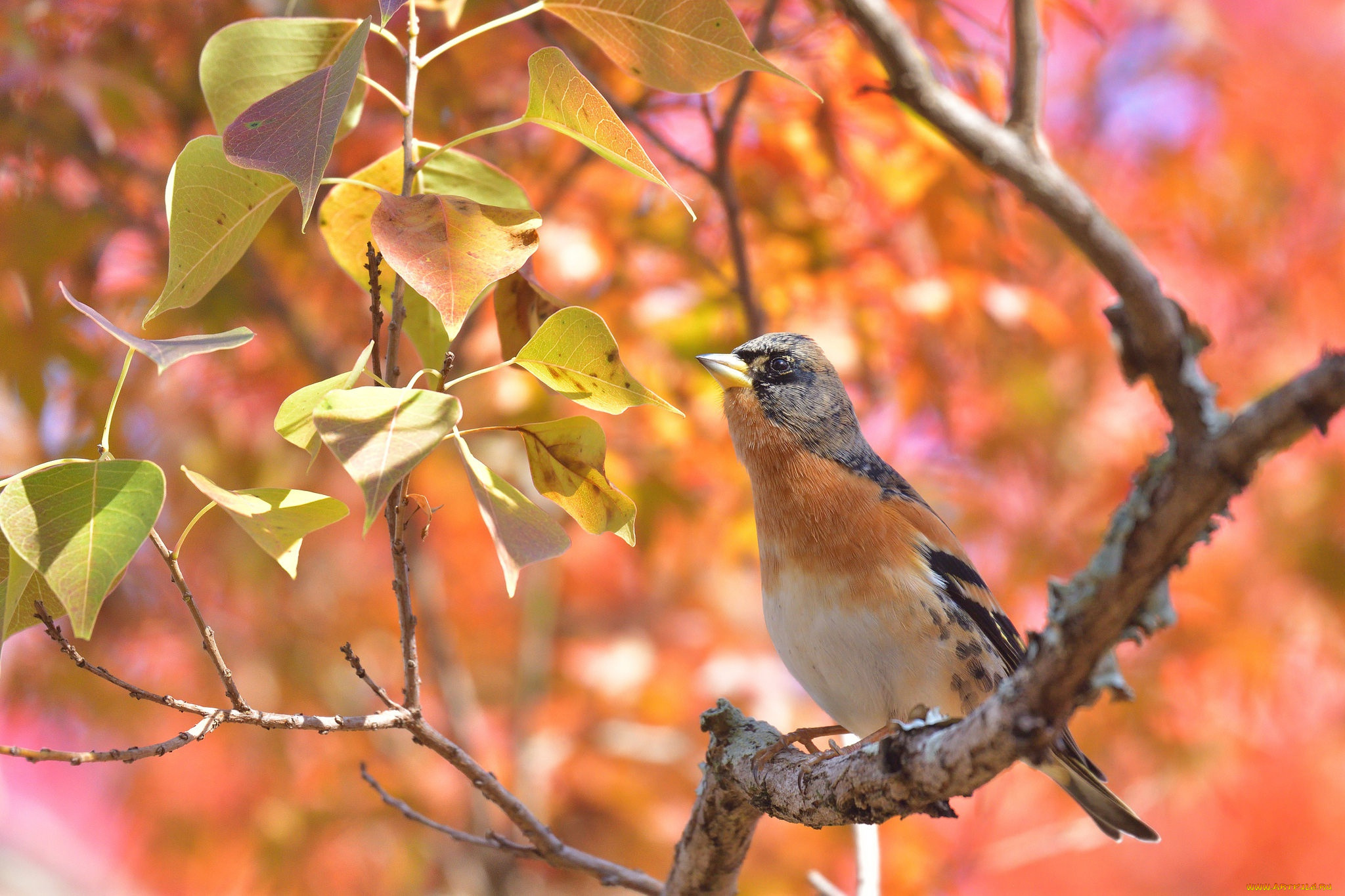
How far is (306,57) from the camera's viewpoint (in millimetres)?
1856

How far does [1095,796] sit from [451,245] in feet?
7.60

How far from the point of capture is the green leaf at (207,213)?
1566 mm

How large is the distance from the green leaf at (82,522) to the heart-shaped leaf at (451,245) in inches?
18.0

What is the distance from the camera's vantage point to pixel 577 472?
173cm

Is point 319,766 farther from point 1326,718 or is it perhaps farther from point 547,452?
point 1326,718

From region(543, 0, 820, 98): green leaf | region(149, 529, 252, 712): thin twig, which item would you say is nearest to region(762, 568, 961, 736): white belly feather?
region(543, 0, 820, 98): green leaf

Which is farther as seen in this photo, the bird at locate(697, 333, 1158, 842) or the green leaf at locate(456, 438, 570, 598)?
the bird at locate(697, 333, 1158, 842)

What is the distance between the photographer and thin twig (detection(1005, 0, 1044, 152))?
7.50ft

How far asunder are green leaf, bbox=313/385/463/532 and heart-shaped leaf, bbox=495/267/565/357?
552 mm

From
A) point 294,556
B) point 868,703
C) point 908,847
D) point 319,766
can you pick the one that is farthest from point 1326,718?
point 294,556

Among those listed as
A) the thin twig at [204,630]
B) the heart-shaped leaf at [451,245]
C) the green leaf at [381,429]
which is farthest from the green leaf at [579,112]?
the thin twig at [204,630]

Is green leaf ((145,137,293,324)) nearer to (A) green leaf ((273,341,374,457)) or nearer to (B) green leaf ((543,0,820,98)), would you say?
(A) green leaf ((273,341,374,457))

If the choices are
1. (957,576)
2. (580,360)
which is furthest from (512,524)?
(957,576)

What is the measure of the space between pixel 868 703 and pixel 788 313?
2.22 meters
